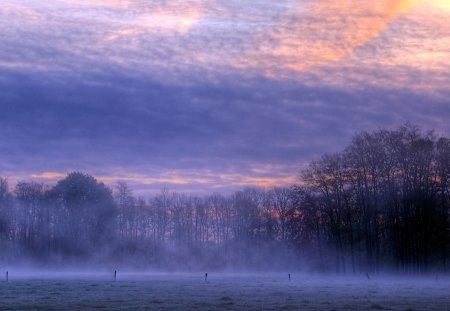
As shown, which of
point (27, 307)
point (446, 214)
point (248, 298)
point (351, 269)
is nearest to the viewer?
point (27, 307)

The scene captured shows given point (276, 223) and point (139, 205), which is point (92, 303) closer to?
point (276, 223)

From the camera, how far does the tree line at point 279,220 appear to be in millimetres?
87312

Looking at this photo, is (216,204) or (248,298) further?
(216,204)

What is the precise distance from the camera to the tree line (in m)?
87.3

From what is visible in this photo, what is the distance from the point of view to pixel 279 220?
405 feet

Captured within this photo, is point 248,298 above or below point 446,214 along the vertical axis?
below

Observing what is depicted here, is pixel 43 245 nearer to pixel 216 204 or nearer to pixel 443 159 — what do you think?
pixel 216 204

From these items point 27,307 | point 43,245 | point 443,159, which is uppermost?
point 443,159

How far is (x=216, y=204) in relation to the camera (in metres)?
140

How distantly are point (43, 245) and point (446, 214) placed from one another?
7432 cm

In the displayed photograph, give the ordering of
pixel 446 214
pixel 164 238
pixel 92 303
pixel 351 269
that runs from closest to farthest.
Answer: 1. pixel 92 303
2. pixel 446 214
3. pixel 351 269
4. pixel 164 238

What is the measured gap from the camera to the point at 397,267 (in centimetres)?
8650

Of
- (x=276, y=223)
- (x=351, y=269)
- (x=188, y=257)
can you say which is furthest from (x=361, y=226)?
(x=188, y=257)

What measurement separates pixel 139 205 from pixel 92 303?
Answer: 345 feet
